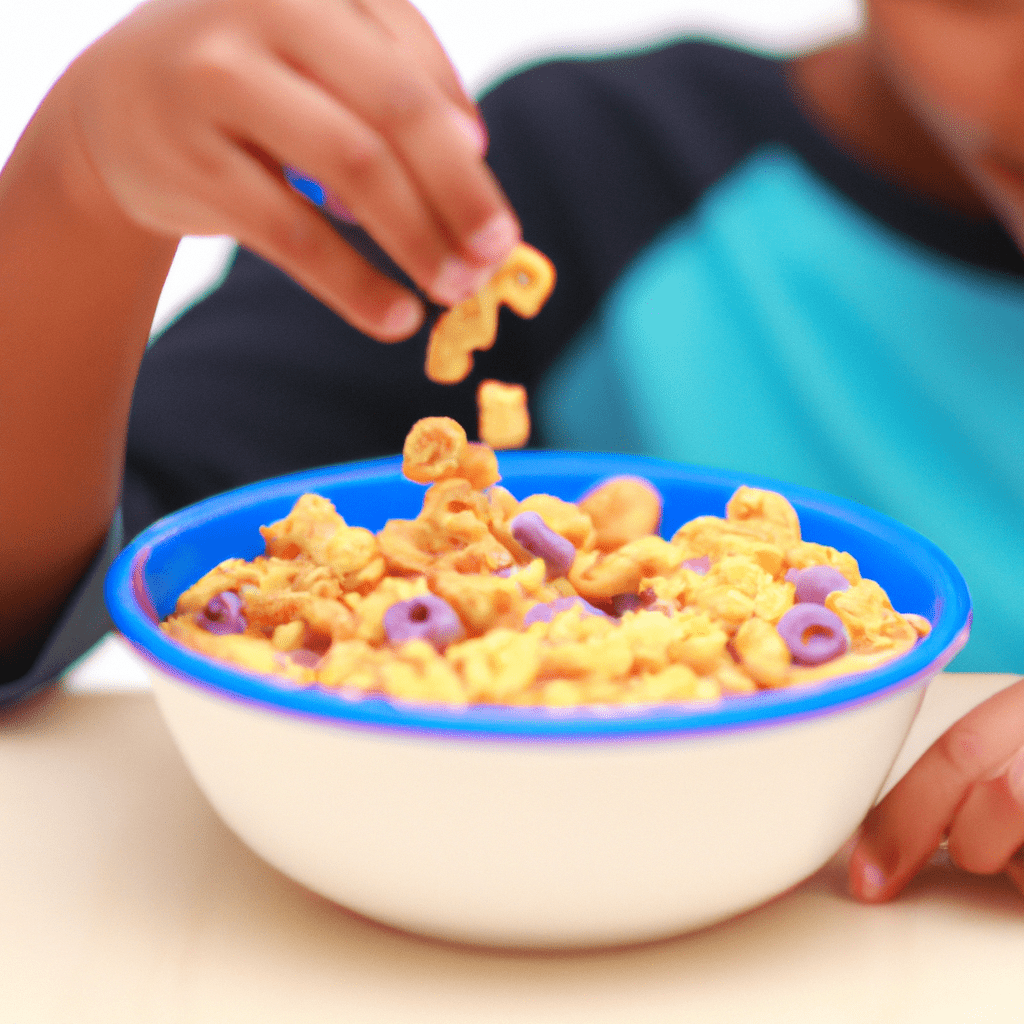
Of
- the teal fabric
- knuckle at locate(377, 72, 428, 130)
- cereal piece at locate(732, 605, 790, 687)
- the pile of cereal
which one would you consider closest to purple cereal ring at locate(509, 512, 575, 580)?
the pile of cereal

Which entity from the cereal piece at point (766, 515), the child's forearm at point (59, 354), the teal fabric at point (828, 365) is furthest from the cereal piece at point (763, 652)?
the teal fabric at point (828, 365)

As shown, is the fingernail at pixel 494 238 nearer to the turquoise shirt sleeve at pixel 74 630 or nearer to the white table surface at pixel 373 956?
the white table surface at pixel 373 956

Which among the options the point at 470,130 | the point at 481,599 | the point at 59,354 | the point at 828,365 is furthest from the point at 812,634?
the point at 828,365

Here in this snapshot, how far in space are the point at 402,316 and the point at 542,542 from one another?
5.9 inches

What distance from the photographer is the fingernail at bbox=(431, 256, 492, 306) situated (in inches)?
16.3

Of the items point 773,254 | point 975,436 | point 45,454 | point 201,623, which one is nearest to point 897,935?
point 201,623

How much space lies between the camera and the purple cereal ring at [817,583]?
0.51 m

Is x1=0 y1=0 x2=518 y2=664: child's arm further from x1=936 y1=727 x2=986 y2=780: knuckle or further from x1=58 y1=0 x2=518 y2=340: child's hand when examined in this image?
x1=936 y1=727 x2=986 y2=780: knuckle

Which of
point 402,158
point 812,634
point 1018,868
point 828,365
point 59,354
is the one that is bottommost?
point 828,365

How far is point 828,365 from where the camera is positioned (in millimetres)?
1105

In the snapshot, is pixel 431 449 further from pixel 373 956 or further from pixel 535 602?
pixel 373 956

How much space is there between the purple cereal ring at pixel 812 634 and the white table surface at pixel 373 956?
11cm

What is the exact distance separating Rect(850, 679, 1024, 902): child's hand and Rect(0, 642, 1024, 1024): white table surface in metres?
0.02

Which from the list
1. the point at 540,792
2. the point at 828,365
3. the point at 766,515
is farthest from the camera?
the point at 828,365
